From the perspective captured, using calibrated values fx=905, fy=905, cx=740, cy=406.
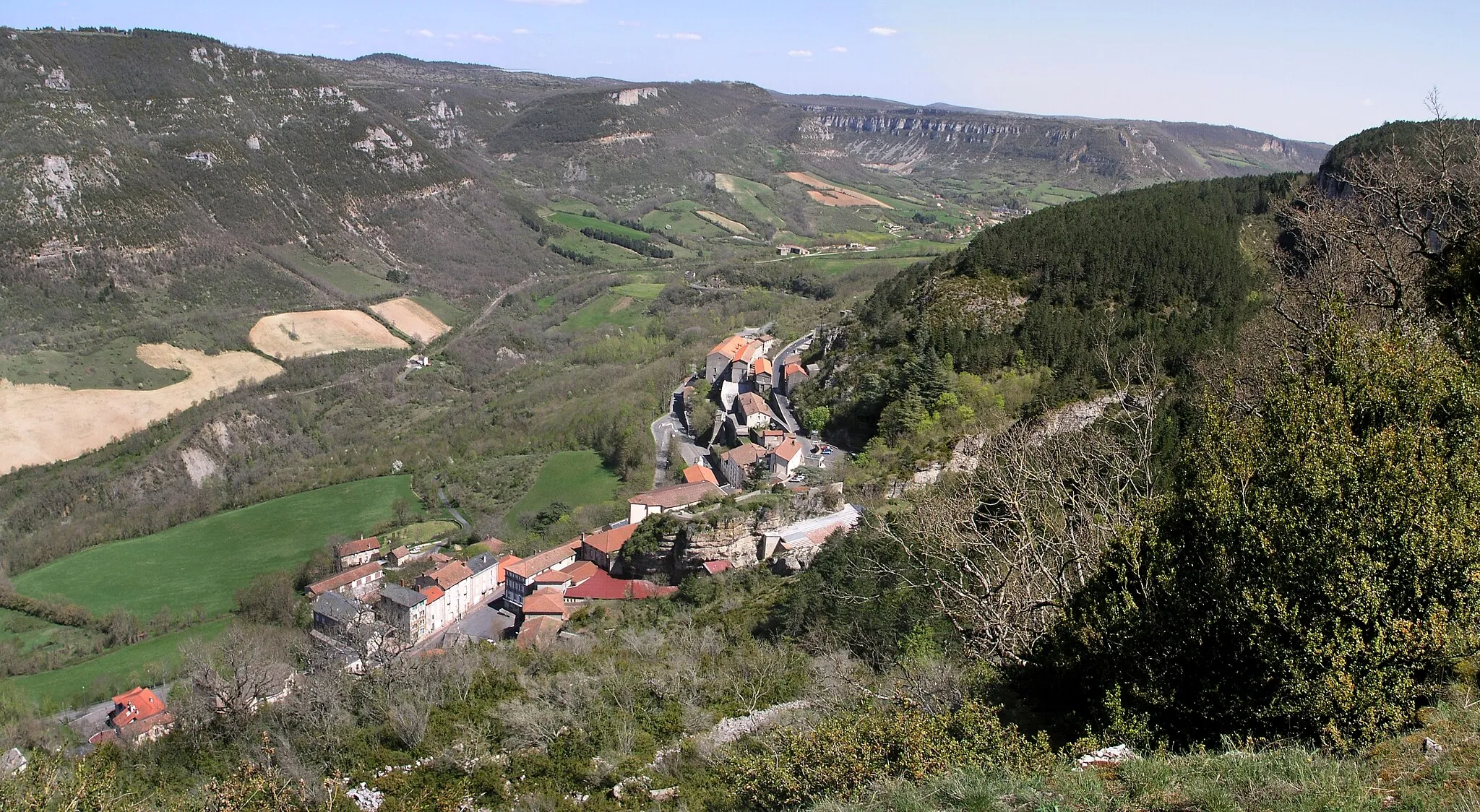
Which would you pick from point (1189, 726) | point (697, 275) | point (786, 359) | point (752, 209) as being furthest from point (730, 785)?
point (752, 209)

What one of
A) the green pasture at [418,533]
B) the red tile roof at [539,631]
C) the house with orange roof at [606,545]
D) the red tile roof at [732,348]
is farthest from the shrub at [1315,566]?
the red tile roof at [732,348]

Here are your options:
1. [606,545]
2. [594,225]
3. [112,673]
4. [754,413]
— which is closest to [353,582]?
[112,673]

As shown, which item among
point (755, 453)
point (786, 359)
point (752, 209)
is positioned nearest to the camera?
point (755, 453)

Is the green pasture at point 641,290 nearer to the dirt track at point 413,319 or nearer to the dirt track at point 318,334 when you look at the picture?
the dirt track at point 413,319

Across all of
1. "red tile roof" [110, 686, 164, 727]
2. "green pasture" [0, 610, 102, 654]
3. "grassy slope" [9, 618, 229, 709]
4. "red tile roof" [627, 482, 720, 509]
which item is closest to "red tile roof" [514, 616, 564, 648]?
"red tile roof" [627, 482, 720, 509]

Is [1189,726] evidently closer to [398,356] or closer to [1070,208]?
[1070,208]

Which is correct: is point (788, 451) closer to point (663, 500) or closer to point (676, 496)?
point (676, 496)
